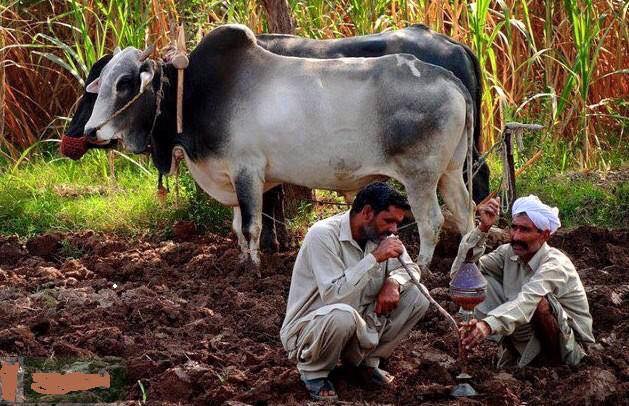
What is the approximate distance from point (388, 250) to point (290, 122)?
2.65m

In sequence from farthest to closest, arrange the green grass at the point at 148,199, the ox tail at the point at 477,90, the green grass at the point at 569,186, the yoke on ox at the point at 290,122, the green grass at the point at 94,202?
the green grass at the point at 94,202 → the green grass at the point at 148,199 → the green grass at the point at 569,186 → the ox tail at the point at 477,90 → the yoke on ox at the point at 290,122

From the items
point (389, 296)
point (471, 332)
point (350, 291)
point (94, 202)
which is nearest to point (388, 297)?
point (389, 296)

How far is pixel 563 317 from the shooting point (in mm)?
5715

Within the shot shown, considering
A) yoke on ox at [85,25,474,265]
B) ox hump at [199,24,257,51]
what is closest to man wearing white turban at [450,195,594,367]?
yoke on ox at [85,25,474,265]

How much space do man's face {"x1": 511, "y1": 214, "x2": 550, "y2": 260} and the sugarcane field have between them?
0.03ft

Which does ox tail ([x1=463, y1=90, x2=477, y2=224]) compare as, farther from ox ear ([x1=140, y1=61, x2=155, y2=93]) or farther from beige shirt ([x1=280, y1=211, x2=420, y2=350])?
beige shirt ([x1=280, y1=211, x2=420, y2=350])

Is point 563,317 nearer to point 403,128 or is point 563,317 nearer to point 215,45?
point 403,128

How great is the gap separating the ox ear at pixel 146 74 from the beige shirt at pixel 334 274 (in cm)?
279

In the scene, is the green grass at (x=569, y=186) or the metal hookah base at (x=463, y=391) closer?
the metal hookah base at (x=463, y=391)

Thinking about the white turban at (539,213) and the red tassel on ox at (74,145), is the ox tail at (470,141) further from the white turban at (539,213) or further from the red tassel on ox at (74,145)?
the red tassel on ox at (74,145)

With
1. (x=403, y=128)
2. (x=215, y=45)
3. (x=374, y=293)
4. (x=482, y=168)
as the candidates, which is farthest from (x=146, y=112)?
(x=374, y=293)

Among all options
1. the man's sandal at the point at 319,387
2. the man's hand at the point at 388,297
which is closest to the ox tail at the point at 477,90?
the man's hand at the point at 388,297

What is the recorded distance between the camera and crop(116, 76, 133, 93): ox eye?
26.5 feet

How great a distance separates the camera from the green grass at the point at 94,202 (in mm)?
9336
